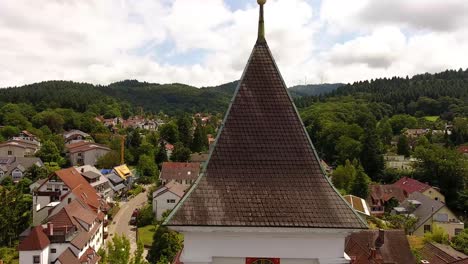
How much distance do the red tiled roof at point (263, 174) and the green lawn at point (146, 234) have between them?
33.9 meters

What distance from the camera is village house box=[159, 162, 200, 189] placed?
61.1m

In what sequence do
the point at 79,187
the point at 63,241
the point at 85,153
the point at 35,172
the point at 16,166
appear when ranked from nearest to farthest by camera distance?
the point at 63,241
the point at 79,187
the point at 35,172
the point at 16,166
the point at 85,153

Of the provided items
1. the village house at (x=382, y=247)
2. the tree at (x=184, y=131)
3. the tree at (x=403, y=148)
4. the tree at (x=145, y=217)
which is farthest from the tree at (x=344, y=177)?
the tree at (x=184, y=131)

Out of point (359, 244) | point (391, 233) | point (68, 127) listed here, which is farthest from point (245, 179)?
point (68, 127)

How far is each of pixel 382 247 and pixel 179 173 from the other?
39751 mm

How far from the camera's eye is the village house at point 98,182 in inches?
2141

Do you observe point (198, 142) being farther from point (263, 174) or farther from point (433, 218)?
point (263, 174)

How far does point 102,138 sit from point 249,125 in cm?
9896

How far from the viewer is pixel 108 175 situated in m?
65.1

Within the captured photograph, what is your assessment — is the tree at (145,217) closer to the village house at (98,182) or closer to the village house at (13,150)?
the village house at (98,182)

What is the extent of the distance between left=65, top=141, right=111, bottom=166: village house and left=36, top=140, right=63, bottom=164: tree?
3.56 m

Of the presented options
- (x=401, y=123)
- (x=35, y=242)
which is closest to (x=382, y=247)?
(x=35, y=242)

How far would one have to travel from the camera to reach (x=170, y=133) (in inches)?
3743

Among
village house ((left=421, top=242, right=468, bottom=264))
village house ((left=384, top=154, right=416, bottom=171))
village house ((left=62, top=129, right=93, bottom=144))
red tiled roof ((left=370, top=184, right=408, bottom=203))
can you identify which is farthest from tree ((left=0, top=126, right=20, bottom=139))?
village house ((left=421, top=242, right=468, bottom=264))
